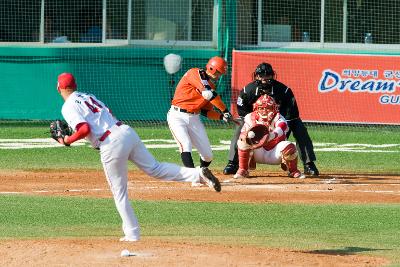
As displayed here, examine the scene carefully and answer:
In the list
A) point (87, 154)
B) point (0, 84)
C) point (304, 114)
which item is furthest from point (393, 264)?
point (0, 84)

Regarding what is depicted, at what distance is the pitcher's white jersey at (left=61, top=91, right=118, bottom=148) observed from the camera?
33.9 feet

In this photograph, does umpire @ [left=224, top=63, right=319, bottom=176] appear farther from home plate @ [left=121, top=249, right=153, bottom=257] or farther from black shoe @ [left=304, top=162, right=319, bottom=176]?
home plate @ [left=121, top=249, right=153, bottom=257]

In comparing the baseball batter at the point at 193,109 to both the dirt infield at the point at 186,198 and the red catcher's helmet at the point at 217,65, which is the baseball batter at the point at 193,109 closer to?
the red catcher's helmet at the point at 217,65

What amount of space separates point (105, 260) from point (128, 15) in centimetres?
1761

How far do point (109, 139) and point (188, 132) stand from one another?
17.3ft

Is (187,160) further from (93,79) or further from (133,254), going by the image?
(93,79)

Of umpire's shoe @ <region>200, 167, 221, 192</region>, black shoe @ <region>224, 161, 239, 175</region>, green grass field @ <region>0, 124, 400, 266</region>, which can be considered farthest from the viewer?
black shoe @ <region>224, 161, 239, 175</region>

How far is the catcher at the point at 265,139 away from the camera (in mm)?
16094

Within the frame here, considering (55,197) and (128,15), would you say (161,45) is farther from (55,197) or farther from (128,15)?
(55,197)

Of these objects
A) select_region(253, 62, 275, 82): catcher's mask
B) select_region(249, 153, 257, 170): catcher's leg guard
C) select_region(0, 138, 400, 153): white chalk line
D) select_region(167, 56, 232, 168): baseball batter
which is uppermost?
select_region(253, 62, 275, 82): catcher's mask

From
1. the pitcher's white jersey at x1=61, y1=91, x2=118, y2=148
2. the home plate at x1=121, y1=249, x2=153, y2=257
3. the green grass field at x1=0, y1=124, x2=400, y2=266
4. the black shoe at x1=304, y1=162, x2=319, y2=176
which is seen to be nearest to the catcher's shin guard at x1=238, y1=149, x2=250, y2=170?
the black shoe at x1=304, y1=162, x2=319, y2=176

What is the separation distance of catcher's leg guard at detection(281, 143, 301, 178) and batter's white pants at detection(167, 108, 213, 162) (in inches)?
47.2

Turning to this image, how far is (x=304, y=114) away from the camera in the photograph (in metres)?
24.4

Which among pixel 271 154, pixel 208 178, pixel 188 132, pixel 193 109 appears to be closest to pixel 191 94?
pixel 193 109
